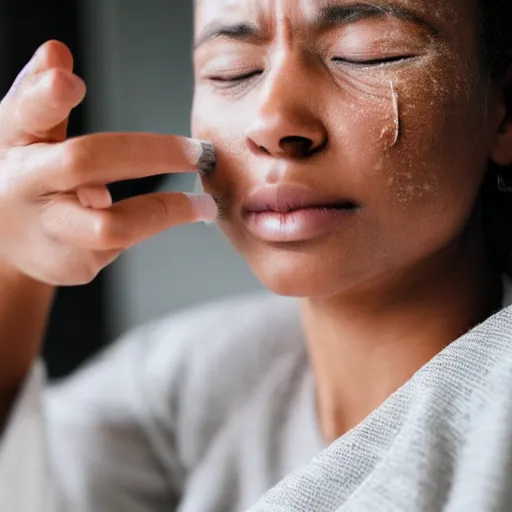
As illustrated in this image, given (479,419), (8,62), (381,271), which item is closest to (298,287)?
(381,271)

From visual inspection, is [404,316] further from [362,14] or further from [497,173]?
[362,14]

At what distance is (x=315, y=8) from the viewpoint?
61 centimetres

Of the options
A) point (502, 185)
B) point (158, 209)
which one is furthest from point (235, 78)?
point (502, 185)

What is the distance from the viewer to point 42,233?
2.03 feet

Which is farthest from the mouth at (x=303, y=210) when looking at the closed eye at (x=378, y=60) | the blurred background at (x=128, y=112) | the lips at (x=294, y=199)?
the blurred background at (x=128, y=112)

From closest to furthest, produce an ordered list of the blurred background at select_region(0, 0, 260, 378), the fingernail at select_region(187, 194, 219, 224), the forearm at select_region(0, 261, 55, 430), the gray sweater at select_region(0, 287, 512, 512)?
1. the gray sweater at select_region(0, 287, 512, 512)
2. the fingernail at select_region(187, 194, 219, 224)
3. the forearm at select_region(0, 261, 55, 430)
4. the blurred background at select_region(0, 0, 260, 378)

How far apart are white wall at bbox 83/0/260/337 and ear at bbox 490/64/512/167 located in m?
0.63

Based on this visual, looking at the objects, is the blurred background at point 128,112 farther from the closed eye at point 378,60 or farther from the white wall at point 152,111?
the closed eye at point 378,60

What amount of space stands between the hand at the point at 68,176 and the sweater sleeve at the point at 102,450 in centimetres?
27

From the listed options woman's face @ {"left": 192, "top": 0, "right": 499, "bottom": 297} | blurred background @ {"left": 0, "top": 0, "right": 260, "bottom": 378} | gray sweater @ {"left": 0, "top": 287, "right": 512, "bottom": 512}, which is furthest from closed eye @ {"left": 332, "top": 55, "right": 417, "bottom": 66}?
blurred background @ {"left": 0, "top": 0, "right": 260, "bottom": 378}

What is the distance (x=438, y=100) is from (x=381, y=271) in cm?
14

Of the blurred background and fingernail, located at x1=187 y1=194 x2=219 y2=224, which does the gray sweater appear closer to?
fingernail, located at x1=187 y1=194 x2=219 y2=224

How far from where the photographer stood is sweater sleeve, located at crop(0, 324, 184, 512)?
2.78ft

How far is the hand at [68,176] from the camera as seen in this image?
0.57 metres
